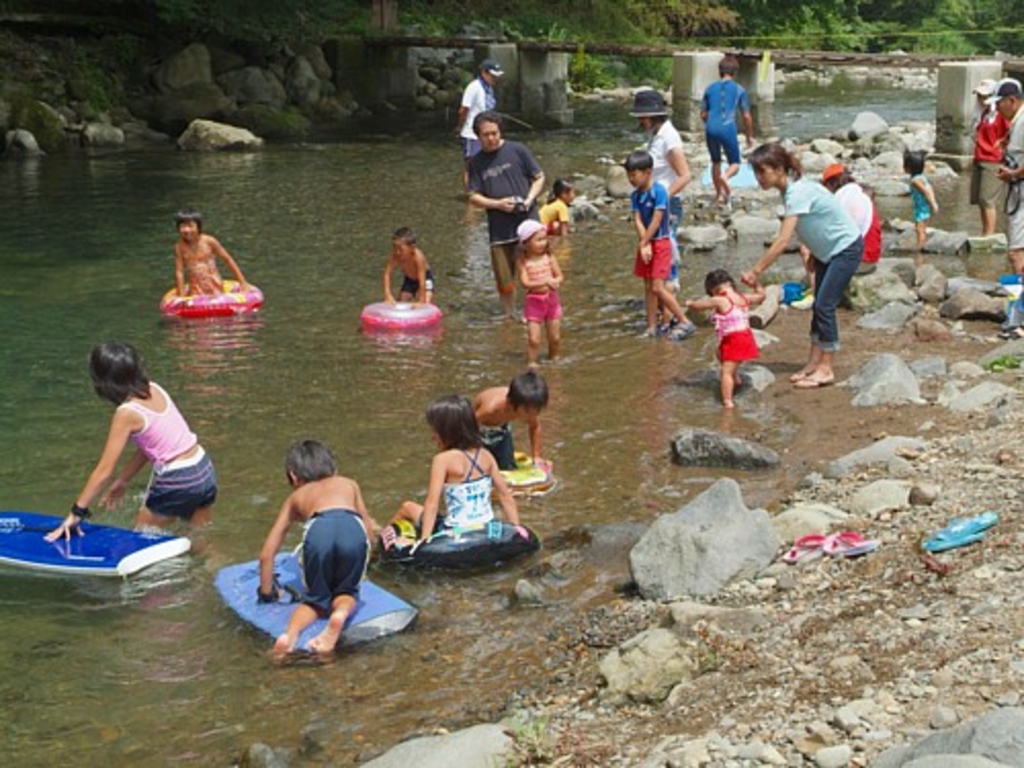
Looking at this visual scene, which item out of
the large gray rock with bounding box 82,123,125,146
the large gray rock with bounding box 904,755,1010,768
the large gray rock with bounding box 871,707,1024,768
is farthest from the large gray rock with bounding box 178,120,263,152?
the large gray rock with bounding box 904,755,1010,768

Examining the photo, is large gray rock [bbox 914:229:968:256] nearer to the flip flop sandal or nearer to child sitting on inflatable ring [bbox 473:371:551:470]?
child sitting on inflatable ring [bbox 473:371:551:470]

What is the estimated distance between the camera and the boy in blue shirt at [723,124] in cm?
1741

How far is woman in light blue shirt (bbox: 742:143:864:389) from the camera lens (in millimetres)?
9672

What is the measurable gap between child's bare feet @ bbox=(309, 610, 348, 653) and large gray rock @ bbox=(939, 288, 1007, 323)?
7.05 m

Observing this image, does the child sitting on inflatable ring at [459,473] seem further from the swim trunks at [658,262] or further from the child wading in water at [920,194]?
the child wading in water at [920,194]

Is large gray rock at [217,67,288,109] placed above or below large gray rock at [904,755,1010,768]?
above

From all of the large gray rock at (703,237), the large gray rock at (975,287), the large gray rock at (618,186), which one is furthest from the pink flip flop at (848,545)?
the large gray rock at (618,186)

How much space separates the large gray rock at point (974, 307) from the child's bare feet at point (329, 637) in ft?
23.1

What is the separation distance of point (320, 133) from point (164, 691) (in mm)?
22205

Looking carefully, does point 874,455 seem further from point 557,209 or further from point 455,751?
point 557,209

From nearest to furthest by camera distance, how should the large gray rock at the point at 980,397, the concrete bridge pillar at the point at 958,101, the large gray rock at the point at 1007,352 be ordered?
the large gray rock at the point at 980,397
the large gray rock at the point at 1007,352
the concrete bridge pillar at the point at 958,101

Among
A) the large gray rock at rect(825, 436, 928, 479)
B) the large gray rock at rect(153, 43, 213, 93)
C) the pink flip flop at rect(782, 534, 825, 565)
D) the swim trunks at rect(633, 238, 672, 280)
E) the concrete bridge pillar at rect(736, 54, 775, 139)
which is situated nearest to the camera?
the pink flip flop at rect(782, 534, 825, 565)

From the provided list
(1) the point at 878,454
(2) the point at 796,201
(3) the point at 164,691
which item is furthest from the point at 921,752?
(2) the point at 796,201

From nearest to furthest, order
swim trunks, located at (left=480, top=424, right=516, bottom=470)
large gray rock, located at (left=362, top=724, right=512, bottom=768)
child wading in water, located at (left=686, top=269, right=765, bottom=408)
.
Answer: large gray rock, located at (left=362, top=724, right=512, bottom=768)
swim trunks, located at (left=480, top=424, right=516, bottom=470)
child wading in water, located at (left=686, top=269, right=765, bottom=408)
